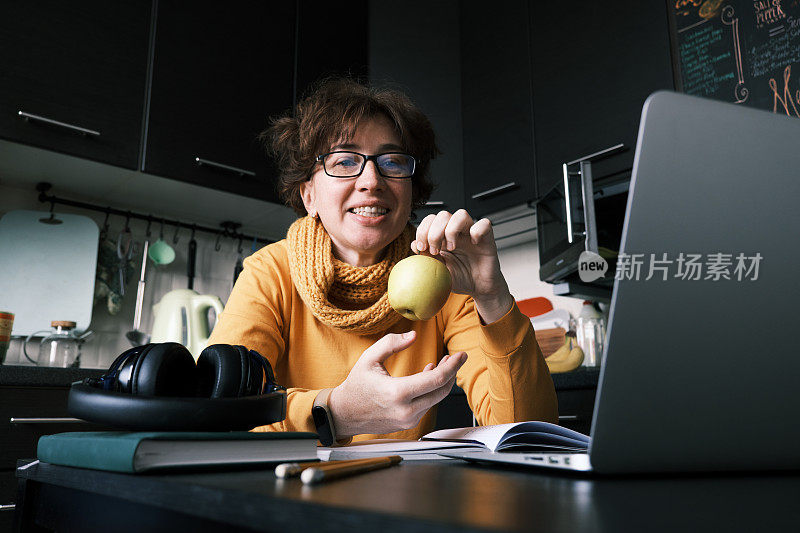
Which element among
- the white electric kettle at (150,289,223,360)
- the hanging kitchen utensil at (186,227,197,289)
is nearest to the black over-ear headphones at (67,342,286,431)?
the white electric kettle at (150,289,223,360)

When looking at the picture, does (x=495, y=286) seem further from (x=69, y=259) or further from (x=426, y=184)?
(x=69, y=259)

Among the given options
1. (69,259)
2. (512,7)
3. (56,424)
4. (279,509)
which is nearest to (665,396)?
(279,509)

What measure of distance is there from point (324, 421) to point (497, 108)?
1921mm

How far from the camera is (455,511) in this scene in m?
0.26

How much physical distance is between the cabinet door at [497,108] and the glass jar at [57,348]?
155 cm

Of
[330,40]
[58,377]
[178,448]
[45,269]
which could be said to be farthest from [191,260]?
[178,448]

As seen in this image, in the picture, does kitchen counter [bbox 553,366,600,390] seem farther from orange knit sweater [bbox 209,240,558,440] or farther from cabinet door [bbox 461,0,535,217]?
cabinet door [bbox 461,0,535,217]

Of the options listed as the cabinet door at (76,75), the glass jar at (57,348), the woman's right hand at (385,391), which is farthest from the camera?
the glass jar at (57,348)

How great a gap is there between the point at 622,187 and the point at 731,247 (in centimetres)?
171

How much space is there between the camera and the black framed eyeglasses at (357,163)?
1259 millimetres

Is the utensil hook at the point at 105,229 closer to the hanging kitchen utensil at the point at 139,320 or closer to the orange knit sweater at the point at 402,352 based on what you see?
the hanging kitchen utensil at the point at 139,320

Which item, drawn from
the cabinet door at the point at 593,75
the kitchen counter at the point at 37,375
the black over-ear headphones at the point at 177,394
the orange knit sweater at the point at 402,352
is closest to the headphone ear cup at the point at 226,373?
the black over-ear headphones at the point at 177,394

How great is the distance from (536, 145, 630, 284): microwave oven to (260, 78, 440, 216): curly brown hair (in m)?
0.57

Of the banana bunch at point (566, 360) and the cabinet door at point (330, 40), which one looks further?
the cabinet door at point (330, 40)
